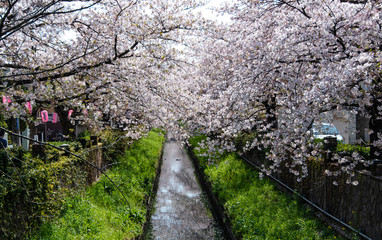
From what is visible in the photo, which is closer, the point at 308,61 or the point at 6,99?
the point at 6,99

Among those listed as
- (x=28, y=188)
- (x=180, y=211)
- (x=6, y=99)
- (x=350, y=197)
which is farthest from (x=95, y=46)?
(x=180, y=211)

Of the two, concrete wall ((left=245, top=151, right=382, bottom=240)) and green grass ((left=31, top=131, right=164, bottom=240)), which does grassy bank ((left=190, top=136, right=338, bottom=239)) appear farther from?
green grass ((left=31, top=131, right=164, bottom=240))

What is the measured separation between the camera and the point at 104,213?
7805mm

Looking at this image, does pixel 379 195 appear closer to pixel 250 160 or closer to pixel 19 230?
pixel 19 230

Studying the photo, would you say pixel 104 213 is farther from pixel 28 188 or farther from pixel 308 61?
pixel 308 61

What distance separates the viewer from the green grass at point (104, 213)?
6188 mm

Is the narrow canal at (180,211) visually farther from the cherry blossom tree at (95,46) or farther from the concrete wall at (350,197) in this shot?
the cherry blossom tree at (95,46)

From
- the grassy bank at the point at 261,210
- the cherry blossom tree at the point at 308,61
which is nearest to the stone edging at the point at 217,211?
the grassy bank at the point at 261,210

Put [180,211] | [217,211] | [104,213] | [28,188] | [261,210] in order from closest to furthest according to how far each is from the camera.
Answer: [28,188] → [104,213] → [261,210] → [217,211] → [180,211]

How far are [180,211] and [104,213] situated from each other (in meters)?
3.85

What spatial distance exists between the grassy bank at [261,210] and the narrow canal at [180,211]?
2.79 feet

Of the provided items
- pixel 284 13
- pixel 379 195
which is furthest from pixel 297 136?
pixel 284 13

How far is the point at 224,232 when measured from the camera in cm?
898

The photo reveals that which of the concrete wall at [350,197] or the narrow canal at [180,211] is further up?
the concrete wall at [350,197]
